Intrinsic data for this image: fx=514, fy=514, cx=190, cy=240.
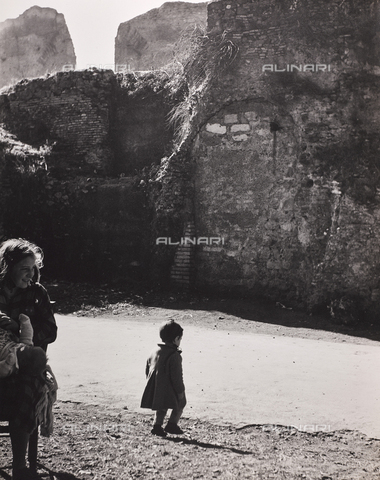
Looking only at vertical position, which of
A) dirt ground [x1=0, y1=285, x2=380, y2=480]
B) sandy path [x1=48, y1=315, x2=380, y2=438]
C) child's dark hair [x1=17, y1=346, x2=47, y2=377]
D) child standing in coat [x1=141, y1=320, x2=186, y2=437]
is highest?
child's dark hair [x1=17, y1=346, x2=47, y2=377]

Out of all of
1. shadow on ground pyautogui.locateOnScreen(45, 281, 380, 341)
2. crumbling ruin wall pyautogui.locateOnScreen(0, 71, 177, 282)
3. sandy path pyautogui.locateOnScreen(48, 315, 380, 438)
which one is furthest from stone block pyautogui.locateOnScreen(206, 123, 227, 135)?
sandy path pyautogui.locateOnScreen(48, 315, 380, 438)

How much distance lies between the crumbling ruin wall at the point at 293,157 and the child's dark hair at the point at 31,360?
18.4ft

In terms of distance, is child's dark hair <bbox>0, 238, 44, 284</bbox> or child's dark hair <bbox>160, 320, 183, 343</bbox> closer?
child's dark hair <bbox>0, 238, 44, 284</bbox>

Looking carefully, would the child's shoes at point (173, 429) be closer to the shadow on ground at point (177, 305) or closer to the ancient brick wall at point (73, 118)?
the shadow on ground at point (177, 305)

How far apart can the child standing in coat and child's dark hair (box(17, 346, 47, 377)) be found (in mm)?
878

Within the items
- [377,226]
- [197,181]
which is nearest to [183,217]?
[197,181]

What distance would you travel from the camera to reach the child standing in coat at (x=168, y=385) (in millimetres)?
3188

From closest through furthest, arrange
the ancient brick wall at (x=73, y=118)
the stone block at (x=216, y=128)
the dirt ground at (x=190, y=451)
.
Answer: the dirt ground at (x=190, y=451)
the stone block at (x=216, y=128)
the ancient brick wall at (x=73, y=118)

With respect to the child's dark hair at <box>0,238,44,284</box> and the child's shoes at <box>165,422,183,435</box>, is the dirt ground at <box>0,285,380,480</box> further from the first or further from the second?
the child's dark hair at <box>0,238,44,284</box>

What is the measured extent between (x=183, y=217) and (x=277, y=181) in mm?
1675

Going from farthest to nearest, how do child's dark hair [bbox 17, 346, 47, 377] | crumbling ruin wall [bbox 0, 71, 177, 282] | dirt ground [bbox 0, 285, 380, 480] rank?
crumbling ruin wall [bbox 0, 71, 177, 282] < dirt ground [bbox 0, 285, 380, 480] < child's dark hair [bbox 17, 346, 47, 377]

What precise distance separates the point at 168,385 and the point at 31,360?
1002 mm

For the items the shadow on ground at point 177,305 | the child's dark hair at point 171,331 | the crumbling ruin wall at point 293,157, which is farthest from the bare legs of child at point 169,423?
the crumbling ruin wall at point 293,157

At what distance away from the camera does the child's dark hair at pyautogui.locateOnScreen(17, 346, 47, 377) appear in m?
2.51
